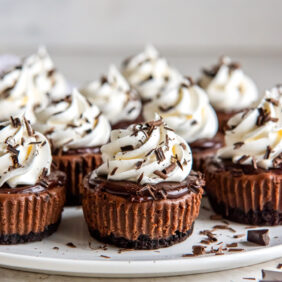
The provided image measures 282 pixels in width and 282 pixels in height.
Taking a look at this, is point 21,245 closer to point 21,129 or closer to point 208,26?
point 21,129

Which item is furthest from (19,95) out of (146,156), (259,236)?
(259,236)

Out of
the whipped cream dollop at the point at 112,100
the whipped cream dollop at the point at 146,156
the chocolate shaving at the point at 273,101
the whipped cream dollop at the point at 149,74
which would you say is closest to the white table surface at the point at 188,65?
the whipped cream dollop at the point at 149,74

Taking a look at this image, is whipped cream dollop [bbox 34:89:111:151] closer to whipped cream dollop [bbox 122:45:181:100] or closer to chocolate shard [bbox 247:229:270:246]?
chocolate shard [bbox 247:229:270:246]

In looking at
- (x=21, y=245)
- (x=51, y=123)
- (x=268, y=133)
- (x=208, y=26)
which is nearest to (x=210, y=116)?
(x=268, y=133)

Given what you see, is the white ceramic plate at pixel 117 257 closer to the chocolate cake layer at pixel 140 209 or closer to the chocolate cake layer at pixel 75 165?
the chocolate cake layer at pixel 140 209

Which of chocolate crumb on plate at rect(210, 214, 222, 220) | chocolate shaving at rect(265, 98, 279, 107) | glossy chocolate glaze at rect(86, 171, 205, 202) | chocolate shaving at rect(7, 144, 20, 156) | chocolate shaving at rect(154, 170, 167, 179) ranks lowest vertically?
chocolate crumb on plate at rect(210, 214, 222, 220)

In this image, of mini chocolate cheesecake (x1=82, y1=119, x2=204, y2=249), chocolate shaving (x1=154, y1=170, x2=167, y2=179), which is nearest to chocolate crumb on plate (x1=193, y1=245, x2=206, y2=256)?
mini chocolate cheesecake (x1=82, y1=119, x2=204, y2=249)
